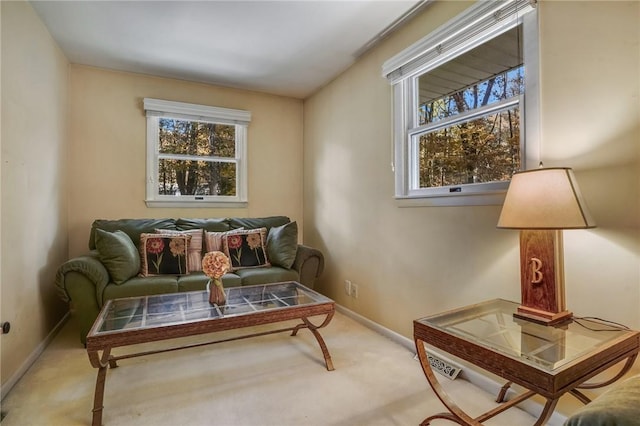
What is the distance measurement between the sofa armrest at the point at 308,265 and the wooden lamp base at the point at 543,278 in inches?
74.6

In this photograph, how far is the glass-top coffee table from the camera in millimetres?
1551

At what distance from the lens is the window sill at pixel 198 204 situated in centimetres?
333

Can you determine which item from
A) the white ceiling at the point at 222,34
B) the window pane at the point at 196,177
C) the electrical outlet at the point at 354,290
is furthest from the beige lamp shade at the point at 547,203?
the window pane at the point at 196,177

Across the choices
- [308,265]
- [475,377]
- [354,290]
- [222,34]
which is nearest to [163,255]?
[308,265]

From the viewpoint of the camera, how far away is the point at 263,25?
7.83 ft

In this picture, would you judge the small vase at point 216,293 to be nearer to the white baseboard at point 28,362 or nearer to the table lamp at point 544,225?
the white baseboard at point 28,362

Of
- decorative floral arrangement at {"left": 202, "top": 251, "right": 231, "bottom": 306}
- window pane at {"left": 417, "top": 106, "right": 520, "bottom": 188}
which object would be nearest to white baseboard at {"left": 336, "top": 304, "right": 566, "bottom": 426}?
window pane at {"left": 417, "top": 106, "right": 520, "bottom": 188}

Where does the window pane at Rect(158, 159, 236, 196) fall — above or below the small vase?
above

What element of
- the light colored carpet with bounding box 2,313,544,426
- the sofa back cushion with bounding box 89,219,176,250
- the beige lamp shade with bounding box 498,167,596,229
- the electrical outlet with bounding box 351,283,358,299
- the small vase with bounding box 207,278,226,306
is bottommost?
the light colored carpet with bounding box 2,313,544,426

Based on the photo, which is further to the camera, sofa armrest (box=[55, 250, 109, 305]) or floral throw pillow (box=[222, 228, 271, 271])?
floral throw pillow (box=[222, 228, 271, 271])

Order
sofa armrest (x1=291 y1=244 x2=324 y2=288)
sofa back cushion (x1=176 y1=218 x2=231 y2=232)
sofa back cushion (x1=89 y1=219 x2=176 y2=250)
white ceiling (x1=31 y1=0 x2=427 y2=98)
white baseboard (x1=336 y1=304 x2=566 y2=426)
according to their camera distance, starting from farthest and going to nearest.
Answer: sofa back cushion (x1=176 y1=218 x2=231 y2=232) → sofa armrest (x1=291 y1=244 x2=324 y2=288) → sofa back cushion (x1=89 y1=219 x2=176 y2=250) → white ceiling (x1=31 y1=0 x2=427 y2=98) → white baseboard (x1=336 y1=304 x2=566 y2=426)

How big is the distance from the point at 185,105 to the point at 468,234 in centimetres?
301

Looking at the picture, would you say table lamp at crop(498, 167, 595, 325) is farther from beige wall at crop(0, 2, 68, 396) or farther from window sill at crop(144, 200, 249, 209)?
window sill at crop(144, 200, 249, 209)

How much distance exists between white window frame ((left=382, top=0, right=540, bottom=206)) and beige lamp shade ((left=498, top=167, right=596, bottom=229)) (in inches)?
13.7
